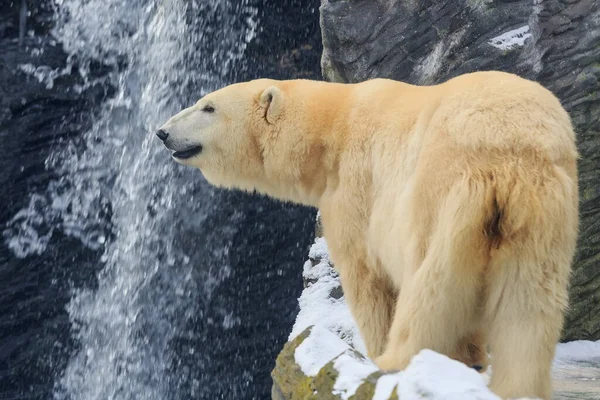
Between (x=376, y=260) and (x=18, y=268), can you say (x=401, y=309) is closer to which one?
(x=376, y=260)

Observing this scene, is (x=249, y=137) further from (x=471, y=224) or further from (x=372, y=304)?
(x=471, y=224)

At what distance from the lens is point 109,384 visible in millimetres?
10516

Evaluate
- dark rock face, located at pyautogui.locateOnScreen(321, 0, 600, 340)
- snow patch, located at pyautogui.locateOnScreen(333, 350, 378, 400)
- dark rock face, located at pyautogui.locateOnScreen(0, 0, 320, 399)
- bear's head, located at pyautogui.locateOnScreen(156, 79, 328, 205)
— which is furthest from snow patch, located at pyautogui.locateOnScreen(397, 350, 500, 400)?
dark rock face, located at pyautogui.locateOnScreen(0, 0, 320, 399)

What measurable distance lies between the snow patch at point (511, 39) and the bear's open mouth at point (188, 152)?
2.89 metres

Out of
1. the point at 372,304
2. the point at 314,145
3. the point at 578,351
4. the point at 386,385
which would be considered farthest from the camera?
the point at 578,351

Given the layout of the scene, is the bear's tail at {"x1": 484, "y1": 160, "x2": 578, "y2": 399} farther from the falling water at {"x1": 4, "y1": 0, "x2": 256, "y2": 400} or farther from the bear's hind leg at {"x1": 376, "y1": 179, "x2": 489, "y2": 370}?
the falling water at {"x1": 4, "y1": 0, "x2": 256, "y2": 400}

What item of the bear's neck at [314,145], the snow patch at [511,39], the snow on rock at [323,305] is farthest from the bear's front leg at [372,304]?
the snow patch at [511,39]

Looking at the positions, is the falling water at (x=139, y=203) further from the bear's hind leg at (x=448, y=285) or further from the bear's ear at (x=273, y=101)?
the bear's hind leg at (x=448, y=285)

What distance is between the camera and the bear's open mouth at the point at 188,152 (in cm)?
472

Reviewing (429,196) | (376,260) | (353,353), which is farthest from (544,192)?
(376,260)

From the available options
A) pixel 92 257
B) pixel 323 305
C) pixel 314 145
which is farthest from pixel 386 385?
pixel 92 257

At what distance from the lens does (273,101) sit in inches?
174

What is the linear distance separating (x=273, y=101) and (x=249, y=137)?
0.28 meters

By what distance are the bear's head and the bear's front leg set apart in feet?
2.40
